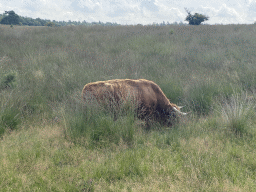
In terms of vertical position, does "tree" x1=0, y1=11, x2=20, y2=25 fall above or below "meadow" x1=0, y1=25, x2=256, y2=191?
above

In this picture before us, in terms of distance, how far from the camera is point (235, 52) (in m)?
9.80

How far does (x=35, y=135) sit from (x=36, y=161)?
32.7 inches

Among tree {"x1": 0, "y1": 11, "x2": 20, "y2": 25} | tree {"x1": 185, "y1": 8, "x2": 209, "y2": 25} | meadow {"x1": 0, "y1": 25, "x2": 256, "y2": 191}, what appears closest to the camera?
meadow {"x1": 0, "y1": 25, "x2": 256, "y2": 191}

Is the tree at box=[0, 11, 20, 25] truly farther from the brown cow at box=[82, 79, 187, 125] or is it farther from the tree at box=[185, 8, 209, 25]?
the brown cow at box=[82, 79, 187, 125]

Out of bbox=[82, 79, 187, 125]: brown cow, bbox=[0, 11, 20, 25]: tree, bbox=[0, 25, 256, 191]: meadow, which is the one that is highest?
bbox=[0, 11, 20, 25]: tree

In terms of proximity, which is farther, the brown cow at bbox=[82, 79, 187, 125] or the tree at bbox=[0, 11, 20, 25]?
the tree at bbox=[0, 11, 20, 25]

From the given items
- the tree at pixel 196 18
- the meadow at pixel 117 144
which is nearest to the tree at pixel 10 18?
the tree at pixel 196 18

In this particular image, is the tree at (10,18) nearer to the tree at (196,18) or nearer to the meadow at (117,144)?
the tree at (196,18)

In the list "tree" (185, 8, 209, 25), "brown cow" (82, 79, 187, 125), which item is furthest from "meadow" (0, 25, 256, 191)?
"tree" (185, 8, 209, 25)

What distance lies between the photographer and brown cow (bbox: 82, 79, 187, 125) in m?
3.99

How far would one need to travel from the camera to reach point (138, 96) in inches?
166

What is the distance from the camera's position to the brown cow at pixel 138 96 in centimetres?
399

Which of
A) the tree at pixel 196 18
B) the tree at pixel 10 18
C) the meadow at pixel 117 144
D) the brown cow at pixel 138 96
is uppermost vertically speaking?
the tree at pixel 10 18

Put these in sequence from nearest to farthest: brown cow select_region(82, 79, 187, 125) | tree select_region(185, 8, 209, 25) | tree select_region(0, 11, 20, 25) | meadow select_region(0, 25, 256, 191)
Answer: meadow select_region(0, 25, 256, 191) → brown cow select_region(82, 79, 187, 125) → tree select_region(185, 8, 209, 25) → tree select_region(0, 11, 20, 25)
